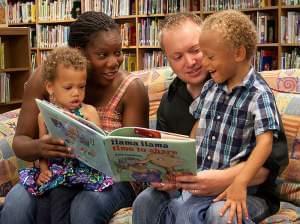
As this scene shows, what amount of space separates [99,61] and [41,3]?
4774 mm

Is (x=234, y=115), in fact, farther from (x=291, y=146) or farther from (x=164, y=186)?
(x=291, y=146)

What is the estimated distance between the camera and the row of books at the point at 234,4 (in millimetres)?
4331

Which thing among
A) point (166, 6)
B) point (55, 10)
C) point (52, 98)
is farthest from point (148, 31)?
point (52, 98)

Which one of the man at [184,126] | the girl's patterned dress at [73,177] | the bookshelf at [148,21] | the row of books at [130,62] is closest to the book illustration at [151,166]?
the man at [184,126]

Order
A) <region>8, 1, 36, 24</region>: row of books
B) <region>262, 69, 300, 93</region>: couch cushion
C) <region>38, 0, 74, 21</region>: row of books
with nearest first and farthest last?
<region>262, 69, 300, 93</region>: couch cushion → <region>38, 0, 74, 21</region>: row of books → <region>8, 1, 36, 24</region>: row of books

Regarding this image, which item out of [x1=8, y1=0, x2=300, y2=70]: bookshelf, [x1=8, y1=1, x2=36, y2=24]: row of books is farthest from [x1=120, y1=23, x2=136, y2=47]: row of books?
[x1=8, y1=1, x2=36, y2=24]: row of books

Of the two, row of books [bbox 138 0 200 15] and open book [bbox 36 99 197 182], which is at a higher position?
row of books [bbox 138 0 200 15]

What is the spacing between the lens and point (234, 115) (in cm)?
143

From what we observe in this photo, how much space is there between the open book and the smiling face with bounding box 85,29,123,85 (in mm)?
330

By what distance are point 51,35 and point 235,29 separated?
508 cm

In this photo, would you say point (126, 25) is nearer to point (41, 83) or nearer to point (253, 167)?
point (41, 83)

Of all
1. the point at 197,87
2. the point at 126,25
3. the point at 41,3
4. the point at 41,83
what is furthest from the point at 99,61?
the point at 41,3

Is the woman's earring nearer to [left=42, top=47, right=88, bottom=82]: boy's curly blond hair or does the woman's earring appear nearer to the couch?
[left=42, top=47, right=88, bottom=82]: boy's curly blond hair

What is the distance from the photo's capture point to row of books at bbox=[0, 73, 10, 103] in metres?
4.61
